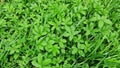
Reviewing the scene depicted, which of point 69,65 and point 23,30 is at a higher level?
point 23,30

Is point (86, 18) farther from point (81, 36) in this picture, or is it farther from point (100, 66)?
point (100, 66)

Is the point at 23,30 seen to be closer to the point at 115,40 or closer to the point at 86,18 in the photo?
the point at 86,18

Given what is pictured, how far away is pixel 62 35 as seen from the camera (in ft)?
8.10

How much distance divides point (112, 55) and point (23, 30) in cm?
108

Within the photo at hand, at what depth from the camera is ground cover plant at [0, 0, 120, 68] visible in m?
2.37

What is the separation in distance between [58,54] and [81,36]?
14.4 inches

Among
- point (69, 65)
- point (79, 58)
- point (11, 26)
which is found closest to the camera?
point (69, 65)

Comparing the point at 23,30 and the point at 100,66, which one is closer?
the point at 100,66

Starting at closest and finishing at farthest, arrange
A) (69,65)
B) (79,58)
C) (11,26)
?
(69,65) → (79,58) → (11,26)

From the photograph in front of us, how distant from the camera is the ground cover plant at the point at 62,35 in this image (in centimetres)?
237

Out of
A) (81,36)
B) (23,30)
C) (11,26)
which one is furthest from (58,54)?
(11,26)

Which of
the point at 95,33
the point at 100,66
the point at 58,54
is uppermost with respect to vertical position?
the point at 95,33

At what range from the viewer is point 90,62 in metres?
2.47

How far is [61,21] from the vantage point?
262 centimetres
